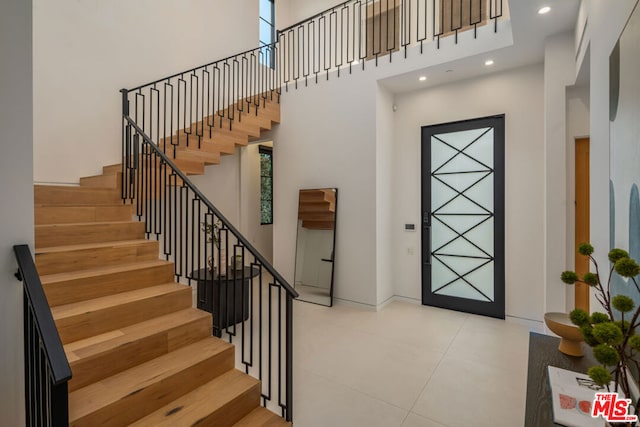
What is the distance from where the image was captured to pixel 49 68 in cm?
368

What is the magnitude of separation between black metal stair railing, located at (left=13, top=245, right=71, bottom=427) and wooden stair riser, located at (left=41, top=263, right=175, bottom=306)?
751mm

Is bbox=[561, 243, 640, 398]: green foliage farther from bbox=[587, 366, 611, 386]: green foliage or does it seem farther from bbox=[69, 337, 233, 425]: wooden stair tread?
bbox=[69, 337, 233, 425]: wooden stair tread

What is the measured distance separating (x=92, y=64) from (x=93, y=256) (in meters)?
2.93

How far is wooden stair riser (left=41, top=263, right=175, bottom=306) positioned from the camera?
2195mm

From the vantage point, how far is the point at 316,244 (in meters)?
4.86

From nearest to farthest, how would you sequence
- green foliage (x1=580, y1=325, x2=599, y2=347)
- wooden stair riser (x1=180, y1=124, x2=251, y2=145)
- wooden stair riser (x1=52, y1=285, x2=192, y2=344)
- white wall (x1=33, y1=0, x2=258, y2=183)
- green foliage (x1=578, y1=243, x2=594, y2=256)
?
green foliage (x1=580, y1=325, x2=599, y2=347), green foliage (x1=578, y1=243, x2=594, y2=256), wooden stair riser (x1=52, y1=285, x2=192, y2=344), white wall (x1=33, y1=0, x2=258, y2=183), wooden stair riser (x1=180, y1=124, x2=251, y2=145)

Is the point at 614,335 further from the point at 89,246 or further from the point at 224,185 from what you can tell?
the point at 224,185

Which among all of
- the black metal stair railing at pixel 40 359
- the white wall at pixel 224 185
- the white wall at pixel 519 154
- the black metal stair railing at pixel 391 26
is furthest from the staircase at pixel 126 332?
the black metal stair railing at pixel 391 26

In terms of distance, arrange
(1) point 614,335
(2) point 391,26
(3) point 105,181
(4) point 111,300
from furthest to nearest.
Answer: (2) point 391,26, (3) point 105,181, (4) point 111,300, (1) point 614,335

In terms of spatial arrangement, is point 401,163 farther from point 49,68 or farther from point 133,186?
point 49,68

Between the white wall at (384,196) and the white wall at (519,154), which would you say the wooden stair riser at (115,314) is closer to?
the white wall at (384,196)

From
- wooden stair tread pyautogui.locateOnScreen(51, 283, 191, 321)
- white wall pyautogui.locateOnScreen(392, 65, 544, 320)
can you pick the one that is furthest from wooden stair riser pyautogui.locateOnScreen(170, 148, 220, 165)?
white wall pyautogui.locateOnScreen(392, 65, 544, 320)

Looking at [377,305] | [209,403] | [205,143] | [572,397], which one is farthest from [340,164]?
[572,397]

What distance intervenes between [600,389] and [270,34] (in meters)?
7.73
